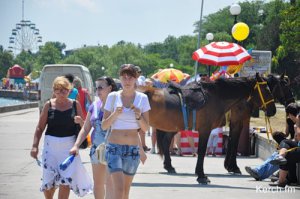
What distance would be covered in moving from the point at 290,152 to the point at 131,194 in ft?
9.09

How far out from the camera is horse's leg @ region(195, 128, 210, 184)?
13.1m

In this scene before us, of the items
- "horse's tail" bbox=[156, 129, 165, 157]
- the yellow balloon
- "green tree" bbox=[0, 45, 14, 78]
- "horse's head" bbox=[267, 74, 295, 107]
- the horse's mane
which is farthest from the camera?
"green tree" bbox=[0, 45, 14, 78]

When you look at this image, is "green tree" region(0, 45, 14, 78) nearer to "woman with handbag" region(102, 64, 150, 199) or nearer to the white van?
the white van

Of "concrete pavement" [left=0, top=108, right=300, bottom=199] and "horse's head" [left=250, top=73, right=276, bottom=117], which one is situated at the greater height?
"horse's head" [left=250, top=73, right=276, bottom=117]

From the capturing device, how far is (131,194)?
11500mm

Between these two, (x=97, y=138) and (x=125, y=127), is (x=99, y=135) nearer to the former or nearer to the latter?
(x=97, y=138)

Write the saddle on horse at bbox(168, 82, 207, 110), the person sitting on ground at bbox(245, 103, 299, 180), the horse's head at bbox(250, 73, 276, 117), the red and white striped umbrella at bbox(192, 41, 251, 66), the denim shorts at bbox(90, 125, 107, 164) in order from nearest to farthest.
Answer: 1. the denim shorts at bbox(90, 125, 107, 164)
2. the person sitting on ground at bbox(245, 103, 299, 180)
3. the saddle on horse at bbox(168, 82, 207, 110)
4. the horse's head at bbox(250, 73, 276, 117)
5. the red and white striped umbrella at bbox(192, 41, 251, 66)

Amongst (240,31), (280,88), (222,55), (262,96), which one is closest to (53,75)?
(240,31)

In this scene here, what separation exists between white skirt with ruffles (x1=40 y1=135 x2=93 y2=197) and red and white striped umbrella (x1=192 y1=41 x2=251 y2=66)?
9.01 metres

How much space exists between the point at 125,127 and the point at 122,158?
34 centimetres

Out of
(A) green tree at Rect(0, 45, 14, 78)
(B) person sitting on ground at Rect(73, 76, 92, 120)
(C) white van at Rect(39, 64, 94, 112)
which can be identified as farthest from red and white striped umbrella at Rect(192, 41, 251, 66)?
(A) green tree at Rect(0, 45, 14, 78)

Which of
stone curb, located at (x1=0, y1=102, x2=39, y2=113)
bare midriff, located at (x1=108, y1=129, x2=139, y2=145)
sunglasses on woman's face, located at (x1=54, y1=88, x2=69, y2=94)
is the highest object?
sunglasses on woman's face, located at (x1=54, y1=88, x2=69, y2=94)

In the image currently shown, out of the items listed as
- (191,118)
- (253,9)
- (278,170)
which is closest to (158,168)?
(191,118)

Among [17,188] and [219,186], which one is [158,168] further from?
[17,188]
